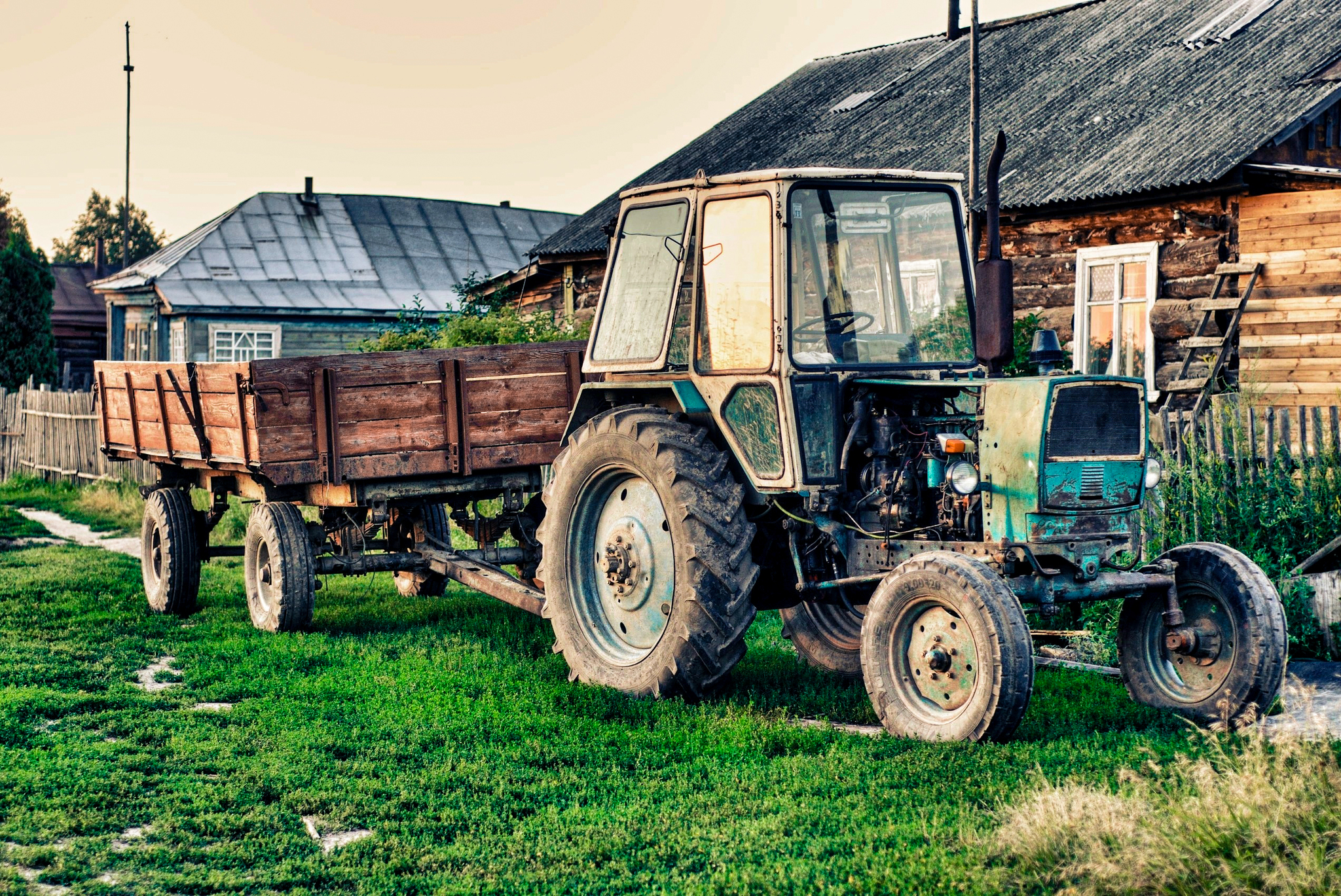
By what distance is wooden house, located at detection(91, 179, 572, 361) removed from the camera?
29.6 metres

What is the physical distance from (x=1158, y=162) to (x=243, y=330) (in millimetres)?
20957

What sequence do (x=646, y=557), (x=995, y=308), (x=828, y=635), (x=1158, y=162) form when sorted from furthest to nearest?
(x=1158, y=162), (x=828, y=635), (x=646, y=557), (x=995, y=308)

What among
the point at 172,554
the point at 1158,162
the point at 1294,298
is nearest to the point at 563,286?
the point at 1158,162

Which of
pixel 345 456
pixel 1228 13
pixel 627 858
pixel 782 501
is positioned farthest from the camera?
pixel 1228 13

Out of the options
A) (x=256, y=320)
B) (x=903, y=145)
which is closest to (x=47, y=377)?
(x=256, y=320)

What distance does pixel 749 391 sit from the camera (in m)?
6.79

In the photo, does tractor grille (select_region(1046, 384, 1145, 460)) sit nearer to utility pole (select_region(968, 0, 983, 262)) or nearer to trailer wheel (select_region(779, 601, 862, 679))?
trailer wheel (select_region(779, 601, 862, 679))

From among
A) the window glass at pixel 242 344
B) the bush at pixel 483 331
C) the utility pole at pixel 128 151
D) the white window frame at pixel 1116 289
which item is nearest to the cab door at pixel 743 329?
the bush at pixel 483 331

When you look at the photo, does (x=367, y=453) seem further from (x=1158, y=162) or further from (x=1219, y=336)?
(x=1158, y=162)

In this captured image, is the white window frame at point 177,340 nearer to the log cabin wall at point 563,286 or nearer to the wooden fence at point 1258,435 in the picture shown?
the log cabin wall at point 563,286

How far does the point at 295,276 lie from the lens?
31328 millimetres

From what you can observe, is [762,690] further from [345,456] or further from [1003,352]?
[345,456]

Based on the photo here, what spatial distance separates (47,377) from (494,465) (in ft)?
96.9

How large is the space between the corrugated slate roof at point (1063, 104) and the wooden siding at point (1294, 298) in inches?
31.8
